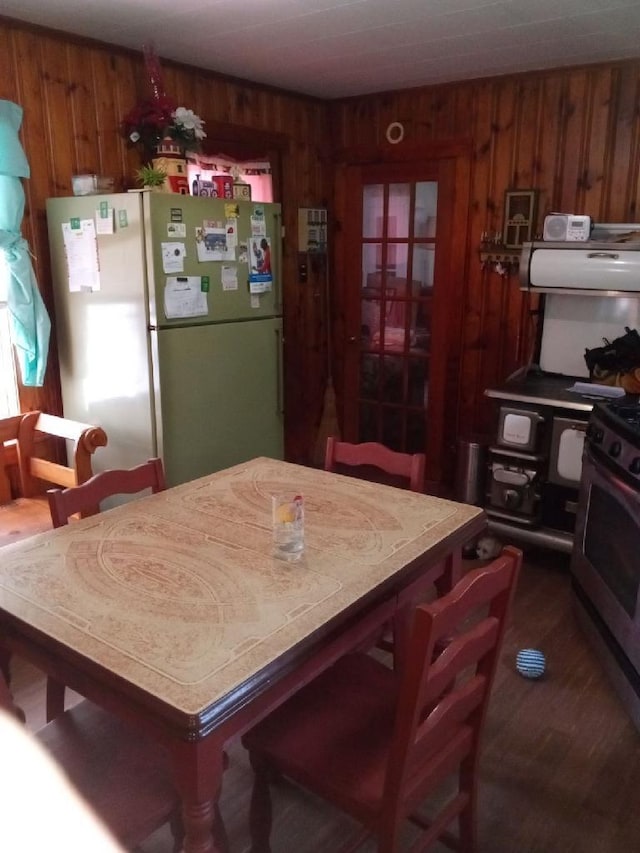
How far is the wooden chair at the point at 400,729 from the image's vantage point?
128 centimetres

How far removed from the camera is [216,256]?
3.02m

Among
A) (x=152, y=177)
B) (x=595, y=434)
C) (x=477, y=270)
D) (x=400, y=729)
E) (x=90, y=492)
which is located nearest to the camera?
(x=400, y=729)

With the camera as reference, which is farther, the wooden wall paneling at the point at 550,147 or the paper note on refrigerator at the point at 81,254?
the wooden wall paneling at the point at 550,147

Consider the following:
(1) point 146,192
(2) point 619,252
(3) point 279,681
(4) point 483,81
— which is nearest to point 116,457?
(1) point 146,192

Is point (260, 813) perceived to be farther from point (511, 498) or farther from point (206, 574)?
point (511, 498)

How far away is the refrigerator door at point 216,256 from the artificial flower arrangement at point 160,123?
13.9 inches

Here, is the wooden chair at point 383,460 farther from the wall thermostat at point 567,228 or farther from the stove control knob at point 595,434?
the wall thermostat at point 567,228

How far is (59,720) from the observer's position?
156cm

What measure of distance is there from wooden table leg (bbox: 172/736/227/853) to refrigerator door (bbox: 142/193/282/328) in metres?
1.96

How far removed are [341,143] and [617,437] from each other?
8.99ft

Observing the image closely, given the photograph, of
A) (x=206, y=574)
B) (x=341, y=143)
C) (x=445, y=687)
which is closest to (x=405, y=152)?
(x=341, y=143)

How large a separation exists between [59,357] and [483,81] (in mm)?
2585

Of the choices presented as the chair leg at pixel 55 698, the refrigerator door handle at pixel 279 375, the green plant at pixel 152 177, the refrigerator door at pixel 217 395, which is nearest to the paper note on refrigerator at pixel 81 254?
the green plant at pixel 152 177

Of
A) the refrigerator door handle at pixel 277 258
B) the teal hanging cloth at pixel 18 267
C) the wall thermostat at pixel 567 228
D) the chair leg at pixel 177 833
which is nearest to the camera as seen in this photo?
the chair leg at pixel 177 833
